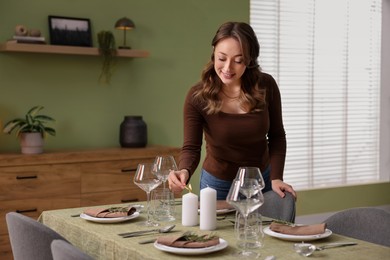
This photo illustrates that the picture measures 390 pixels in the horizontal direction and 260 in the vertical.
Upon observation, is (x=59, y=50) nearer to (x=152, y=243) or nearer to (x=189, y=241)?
(x=152, y=243)

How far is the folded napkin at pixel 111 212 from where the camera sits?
2.58 metres

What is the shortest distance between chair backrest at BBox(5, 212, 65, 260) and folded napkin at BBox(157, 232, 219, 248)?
380 millimetres

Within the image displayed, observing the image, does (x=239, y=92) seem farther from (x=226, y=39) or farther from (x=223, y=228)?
(x=223, y=228)

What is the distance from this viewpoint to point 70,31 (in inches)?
184

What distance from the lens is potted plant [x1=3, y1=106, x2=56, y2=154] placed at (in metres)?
4.33

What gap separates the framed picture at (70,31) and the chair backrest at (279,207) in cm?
226

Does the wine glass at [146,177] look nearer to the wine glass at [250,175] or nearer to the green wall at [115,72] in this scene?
the wine glass at [250,175]

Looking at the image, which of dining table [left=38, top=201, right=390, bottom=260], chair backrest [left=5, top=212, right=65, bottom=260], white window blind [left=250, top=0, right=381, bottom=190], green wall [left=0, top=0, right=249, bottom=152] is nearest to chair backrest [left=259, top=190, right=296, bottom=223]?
dining table [left=38, top=201, right=390, bottom=260]

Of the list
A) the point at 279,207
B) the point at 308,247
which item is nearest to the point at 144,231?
the point at 308,247

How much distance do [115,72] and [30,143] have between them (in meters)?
0.93

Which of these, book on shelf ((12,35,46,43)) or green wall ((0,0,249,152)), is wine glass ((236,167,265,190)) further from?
green wall ((0,0,249,152))

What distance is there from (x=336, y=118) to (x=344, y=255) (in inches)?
172

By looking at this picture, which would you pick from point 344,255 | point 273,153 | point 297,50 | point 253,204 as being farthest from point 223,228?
point 297,50

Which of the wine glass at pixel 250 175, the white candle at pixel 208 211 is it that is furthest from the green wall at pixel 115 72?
the wine glass at pixel 250 175
